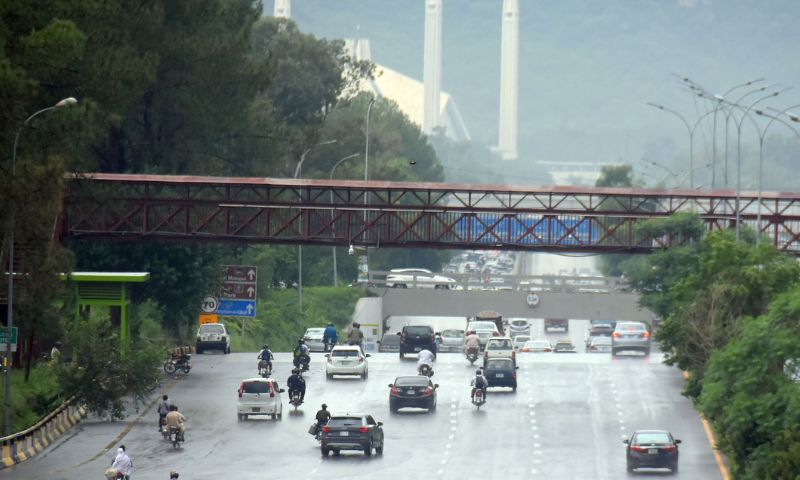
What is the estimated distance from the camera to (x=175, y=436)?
179 feet

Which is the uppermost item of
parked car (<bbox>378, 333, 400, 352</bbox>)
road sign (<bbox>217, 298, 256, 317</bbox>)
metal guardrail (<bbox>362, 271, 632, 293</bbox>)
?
metal guardrail (<bbox>362, 271, 632, 293</bbox>)

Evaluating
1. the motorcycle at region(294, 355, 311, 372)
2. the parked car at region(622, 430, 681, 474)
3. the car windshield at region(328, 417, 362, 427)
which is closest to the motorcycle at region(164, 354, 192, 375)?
the motorcycle at region(294, 355, 311, 372)

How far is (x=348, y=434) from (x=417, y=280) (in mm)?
75643

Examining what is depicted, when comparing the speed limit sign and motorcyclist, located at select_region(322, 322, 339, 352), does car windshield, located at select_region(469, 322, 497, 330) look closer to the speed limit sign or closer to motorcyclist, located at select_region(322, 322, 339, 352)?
motorcyclist, located at select_region(322, 322, 339, 352)

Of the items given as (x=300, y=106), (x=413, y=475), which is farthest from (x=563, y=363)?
(x=300, y=106)

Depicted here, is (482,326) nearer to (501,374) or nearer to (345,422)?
(501,374)

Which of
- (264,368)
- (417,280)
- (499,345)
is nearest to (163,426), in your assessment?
(264,368)

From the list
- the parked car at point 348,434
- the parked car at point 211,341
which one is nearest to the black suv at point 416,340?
the parked car at point 211,341

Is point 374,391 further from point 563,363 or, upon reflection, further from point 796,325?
point 796,325

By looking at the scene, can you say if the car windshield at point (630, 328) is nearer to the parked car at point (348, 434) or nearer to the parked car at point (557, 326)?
the parked car at point (348, 434)

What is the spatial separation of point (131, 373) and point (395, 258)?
342ft

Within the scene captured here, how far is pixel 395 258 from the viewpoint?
164125 millimetres

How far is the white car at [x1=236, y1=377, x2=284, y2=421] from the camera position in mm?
60594

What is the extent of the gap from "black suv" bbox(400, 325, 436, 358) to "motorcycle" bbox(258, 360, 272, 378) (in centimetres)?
1101
